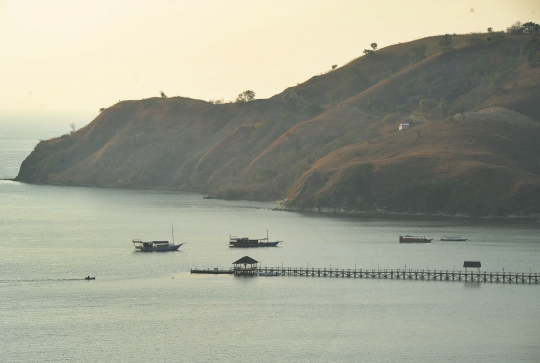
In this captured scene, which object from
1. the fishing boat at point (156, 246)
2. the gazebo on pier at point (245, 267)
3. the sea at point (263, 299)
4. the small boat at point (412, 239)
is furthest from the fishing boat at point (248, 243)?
the gazebo on pier at point (245, 267)

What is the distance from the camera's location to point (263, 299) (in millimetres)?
107500

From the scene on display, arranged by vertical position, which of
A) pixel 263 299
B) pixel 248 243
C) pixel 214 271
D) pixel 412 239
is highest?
pixel 412 239

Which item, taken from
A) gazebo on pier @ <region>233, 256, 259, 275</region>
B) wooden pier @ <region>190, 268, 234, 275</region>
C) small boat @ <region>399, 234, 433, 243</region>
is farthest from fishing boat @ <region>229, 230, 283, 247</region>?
wooden pier @ <region>190, 268, 234, 275</region>

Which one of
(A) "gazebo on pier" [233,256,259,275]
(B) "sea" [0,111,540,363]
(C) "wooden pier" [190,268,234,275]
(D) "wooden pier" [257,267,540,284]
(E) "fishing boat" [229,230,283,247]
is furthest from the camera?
(E) "fishing boat" [229,230,283,247]

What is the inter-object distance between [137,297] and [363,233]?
55.2 metres

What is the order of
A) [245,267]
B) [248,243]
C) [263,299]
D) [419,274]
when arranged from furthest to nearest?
[248,243]
[245,267]
[419,274]
[263,299]

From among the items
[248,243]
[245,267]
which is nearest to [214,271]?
[245,267]

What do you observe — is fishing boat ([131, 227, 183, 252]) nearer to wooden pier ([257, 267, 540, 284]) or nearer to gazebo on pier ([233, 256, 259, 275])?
gazebo on pier ([233, 256, 259, 275])

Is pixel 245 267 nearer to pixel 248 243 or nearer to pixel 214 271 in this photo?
pixel 214 271

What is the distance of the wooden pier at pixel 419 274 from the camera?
117 m

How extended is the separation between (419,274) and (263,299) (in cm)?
2211

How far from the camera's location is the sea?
8906 cm

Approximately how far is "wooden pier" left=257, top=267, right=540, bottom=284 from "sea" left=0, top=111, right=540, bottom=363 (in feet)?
5.16

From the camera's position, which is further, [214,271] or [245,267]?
[214,271]
